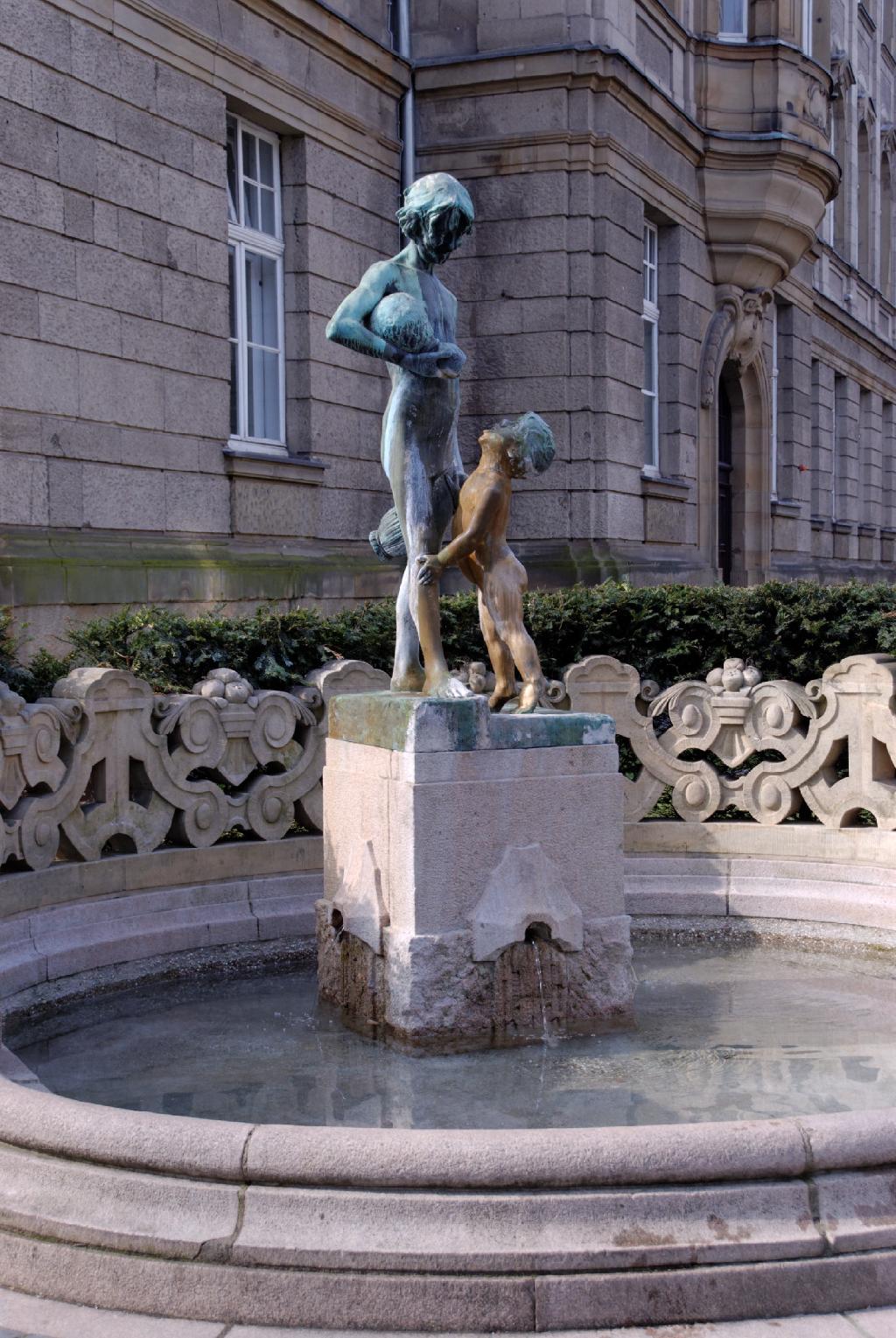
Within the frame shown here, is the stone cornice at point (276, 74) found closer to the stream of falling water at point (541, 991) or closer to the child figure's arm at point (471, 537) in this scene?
the child figure's arm at point (471, 537)

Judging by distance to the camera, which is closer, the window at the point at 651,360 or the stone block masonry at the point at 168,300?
the stone block masonry at the point at 168,300

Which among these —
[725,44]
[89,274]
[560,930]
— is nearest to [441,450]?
[560,930]

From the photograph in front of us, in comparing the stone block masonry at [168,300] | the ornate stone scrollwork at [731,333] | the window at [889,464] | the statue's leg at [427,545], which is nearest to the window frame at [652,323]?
the ornate stone scrollwork at [731,333]

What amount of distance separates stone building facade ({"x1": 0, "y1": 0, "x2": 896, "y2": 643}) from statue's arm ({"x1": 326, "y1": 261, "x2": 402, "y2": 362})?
16.9 ft

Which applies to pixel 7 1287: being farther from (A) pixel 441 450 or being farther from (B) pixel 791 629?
(B) pixel 791 629

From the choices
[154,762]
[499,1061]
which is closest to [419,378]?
[154,762]

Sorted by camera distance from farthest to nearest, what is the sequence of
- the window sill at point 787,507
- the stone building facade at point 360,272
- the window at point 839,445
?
the window at point 839,445 < the window sill at point 787,507 < the stone building facade at point 360,272

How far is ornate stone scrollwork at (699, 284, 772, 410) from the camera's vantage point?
1797 centimetres

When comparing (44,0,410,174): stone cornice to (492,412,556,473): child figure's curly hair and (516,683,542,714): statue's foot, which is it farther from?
(516,683,542,714): statue's foot

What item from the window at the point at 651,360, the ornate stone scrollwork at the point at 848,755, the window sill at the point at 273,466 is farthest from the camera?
the window at the point at 651,360

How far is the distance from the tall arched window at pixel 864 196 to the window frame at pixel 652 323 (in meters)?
14.5

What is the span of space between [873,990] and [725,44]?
1488 cm

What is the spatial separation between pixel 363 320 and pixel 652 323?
1268 centimetres

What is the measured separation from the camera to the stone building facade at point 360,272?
32.8ft
